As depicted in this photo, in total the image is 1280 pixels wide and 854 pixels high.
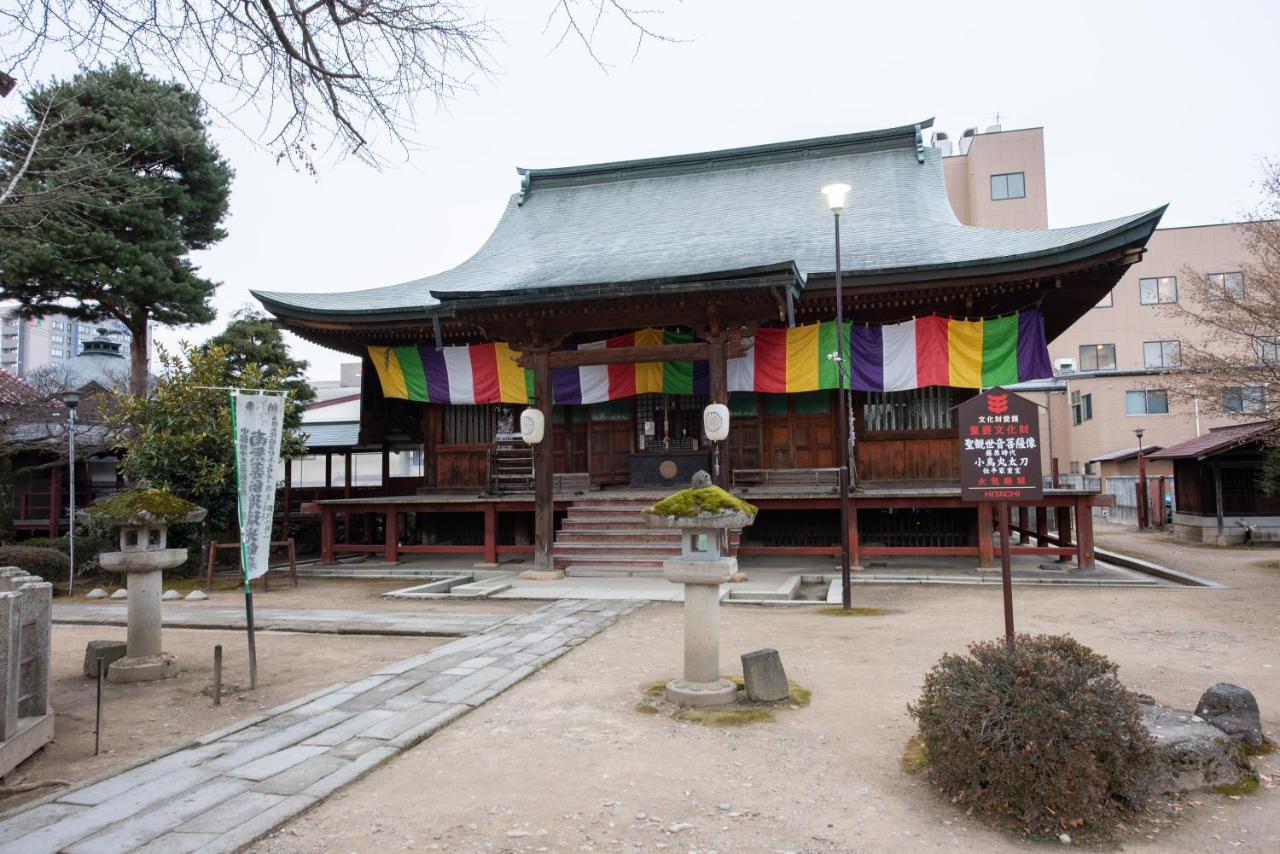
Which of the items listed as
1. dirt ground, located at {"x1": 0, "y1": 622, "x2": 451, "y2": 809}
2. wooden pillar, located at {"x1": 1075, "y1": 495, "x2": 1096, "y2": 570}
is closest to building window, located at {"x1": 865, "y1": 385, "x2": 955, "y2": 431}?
wooden pillar, located at {"x1": 1075, "y1": 495, "x2": 1096, "y2": 570}

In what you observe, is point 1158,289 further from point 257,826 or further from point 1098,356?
point 257,826

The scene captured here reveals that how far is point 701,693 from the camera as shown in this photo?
18.3 feet

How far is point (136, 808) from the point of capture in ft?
13.0

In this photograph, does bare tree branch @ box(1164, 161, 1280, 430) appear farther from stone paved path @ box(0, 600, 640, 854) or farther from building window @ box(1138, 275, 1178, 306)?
building window @ box(1138, 275, 1178, 306)

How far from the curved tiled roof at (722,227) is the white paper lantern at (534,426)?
2092mm

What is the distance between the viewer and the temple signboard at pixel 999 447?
5805 mm

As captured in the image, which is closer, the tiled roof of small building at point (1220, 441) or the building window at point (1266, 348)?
the building window at point (1266, 348)

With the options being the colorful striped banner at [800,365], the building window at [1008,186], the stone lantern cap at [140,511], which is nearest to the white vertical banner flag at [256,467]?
the stone lantern cap at [140,511]

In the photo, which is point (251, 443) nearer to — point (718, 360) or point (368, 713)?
point (368, 713)

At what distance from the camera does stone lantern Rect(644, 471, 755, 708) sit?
18.6 ft

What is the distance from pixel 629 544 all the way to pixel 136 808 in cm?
961

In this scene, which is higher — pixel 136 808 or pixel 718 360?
pixel 718 360

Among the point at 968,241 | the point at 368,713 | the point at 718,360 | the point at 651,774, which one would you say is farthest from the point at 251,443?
the point at 968,241

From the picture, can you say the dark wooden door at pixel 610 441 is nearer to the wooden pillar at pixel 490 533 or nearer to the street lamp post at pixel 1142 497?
the wooden pillar at pixel 490 533
